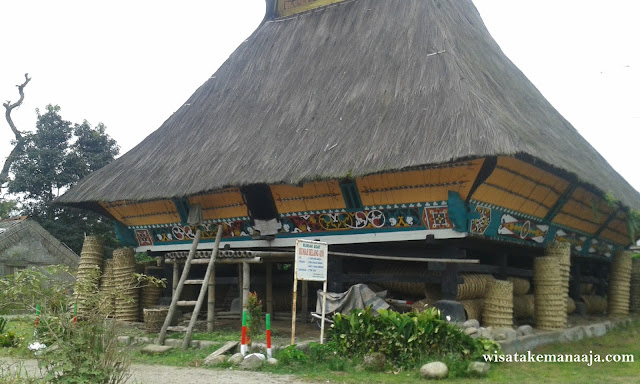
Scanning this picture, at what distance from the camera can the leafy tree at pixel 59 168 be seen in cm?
2223

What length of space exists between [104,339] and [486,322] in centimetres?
A: 666

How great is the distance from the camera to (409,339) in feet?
26.2

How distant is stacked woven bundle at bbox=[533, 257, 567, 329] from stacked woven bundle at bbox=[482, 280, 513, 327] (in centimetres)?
115

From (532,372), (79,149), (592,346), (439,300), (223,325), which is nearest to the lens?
(532,372)

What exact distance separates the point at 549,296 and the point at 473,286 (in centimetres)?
167

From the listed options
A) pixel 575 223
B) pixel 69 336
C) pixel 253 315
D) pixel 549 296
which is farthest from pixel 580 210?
pixel 69 336

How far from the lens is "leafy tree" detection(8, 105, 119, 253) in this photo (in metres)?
22.2

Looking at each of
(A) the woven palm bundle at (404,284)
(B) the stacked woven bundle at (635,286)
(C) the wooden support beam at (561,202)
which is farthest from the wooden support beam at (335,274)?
(B) the stacked woven bundle at (635,286)

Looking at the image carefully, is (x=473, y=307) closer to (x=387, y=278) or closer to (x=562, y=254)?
(x=387, y=278)

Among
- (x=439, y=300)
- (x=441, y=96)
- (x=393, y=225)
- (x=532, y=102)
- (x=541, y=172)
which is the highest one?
(x=532, y=102)

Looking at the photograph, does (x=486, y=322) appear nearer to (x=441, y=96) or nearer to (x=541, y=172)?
(x=541, y=172)

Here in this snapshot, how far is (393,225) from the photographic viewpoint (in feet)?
34.0

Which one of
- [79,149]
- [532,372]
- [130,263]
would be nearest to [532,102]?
[532,372]

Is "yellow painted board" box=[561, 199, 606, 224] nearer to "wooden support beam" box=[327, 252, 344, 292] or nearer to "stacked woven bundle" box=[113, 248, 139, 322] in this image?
"wooden support beam" box=[327, 252, 344, 292]
